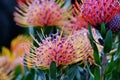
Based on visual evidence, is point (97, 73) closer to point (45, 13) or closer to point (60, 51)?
point (60, 51)

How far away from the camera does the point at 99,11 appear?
1058 millimetres

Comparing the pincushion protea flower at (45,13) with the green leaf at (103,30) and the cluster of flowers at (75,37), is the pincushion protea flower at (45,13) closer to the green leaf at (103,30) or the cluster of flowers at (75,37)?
the cluster of flowers at (75,37)

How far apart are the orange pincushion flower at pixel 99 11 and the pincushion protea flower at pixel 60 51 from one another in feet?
0.23

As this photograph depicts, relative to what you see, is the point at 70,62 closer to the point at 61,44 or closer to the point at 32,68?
the point at 61,44

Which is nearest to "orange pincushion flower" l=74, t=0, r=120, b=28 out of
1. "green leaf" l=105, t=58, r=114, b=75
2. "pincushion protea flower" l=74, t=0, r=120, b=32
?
"pincushion protea flower" l=74, t=0, r=120, b=32

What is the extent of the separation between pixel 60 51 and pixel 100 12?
14cm

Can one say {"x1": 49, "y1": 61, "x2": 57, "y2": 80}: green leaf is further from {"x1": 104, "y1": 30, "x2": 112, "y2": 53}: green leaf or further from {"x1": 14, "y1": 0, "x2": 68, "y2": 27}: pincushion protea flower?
{"x1": 14, "y1": 0, "x2": 68, "y2": 27}: pincushion protea flower

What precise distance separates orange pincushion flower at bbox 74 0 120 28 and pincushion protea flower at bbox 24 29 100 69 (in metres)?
0.07

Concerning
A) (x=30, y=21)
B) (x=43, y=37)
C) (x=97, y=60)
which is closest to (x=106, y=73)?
(x=97, y=60)

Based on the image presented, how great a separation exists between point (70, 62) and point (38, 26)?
0.24 meters

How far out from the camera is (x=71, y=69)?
3.82 feet

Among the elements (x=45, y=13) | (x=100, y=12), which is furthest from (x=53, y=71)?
(x=45, y=13)

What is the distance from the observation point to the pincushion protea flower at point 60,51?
1111 mm

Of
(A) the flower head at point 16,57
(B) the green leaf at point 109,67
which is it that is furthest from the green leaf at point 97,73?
(A) the flower head at point 16,57
